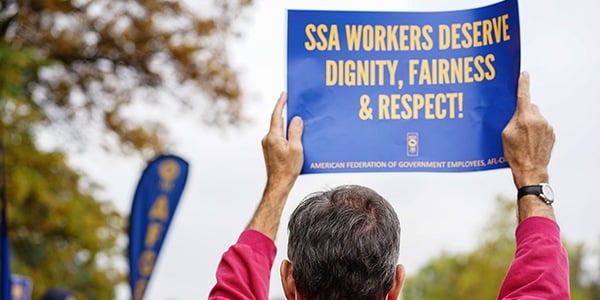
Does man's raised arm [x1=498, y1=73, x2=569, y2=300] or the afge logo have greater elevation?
the afge logo

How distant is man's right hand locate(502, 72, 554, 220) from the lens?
2.92 metres

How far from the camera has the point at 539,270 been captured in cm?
266

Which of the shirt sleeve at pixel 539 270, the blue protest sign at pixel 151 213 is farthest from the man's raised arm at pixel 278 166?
the blue protest sign at pixel 151 213

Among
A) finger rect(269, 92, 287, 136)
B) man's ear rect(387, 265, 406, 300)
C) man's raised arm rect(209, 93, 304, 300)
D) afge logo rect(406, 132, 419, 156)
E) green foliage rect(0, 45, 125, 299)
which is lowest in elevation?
man's ear rect(387, 265, 406, 300)

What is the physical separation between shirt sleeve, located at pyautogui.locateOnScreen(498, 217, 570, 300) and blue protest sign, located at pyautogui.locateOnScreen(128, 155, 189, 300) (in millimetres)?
7506

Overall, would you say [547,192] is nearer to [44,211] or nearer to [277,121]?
[277,121]

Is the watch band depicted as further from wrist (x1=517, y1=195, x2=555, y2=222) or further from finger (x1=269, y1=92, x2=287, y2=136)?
finger (x1=269, y1=92, x2=287, y2=136)

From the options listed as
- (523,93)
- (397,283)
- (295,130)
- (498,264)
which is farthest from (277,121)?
(498,264)

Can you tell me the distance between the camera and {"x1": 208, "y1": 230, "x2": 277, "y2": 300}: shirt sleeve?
2771 millimetres

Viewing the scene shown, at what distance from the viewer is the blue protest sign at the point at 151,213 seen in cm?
1014

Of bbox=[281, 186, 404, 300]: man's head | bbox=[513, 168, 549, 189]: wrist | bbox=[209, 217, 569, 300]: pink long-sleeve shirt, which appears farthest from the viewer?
bbox=[513, 168, 549, 189]: wrist

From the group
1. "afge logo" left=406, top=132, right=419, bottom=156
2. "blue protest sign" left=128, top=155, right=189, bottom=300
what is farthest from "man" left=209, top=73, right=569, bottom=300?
"blue protest sign" left=128, top=155, right=189, bottom=300

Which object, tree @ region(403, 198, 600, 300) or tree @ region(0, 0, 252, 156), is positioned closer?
tree @ region(0, 0, 252, 156)

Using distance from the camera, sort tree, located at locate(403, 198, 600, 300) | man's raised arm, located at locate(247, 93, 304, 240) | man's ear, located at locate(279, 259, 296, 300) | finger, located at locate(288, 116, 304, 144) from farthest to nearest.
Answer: tree, located at locate(403, 198, 600, 300)
finger, located at locate(288, 116, 304, 144)
man's raised arm, located at locate(247, 93, 304, 240)
man's ear, located at locate(279, 259, 296, 300)
